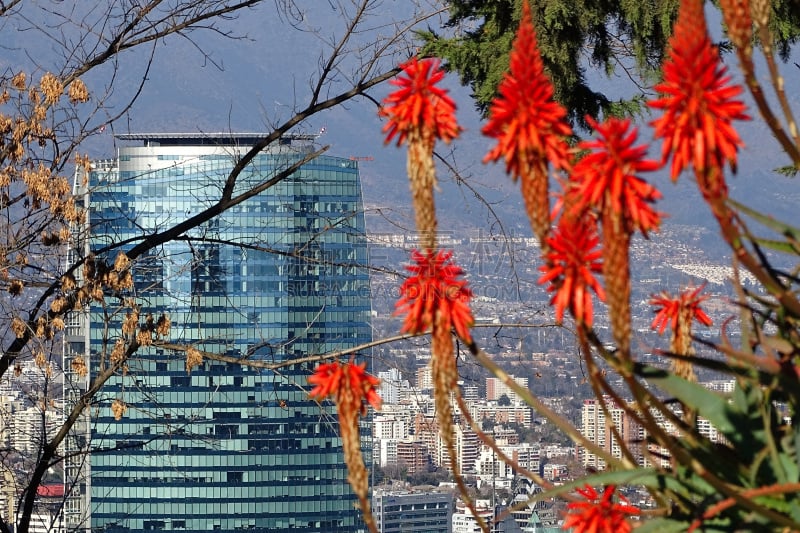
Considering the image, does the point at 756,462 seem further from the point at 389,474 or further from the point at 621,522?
the point at 389,474

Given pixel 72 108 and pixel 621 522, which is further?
pixel 72 108

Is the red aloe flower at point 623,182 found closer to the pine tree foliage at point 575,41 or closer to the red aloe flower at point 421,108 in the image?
the red aloe flower at point 421,108

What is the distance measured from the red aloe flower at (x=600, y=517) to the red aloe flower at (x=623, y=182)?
2.57ft

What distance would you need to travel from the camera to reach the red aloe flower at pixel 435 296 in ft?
6.71

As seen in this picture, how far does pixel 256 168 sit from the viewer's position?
880 cm

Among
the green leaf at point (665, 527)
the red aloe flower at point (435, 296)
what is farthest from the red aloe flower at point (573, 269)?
the green leaf at point (665, 527)

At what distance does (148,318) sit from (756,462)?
17.5ft

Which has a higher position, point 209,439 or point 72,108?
point 72,108

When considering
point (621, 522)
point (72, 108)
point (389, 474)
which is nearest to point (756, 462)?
point (621, 522)

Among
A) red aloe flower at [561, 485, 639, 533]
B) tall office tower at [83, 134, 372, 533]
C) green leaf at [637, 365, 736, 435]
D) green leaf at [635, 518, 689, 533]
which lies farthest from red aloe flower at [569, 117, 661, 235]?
tall office tower at [83, 134, 372, 533]

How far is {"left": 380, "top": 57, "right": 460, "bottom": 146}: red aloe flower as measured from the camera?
2023 mm

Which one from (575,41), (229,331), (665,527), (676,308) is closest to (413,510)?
(229,331)

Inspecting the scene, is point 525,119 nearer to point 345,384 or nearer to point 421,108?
point 421,108

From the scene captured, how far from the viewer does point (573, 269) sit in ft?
5.60
